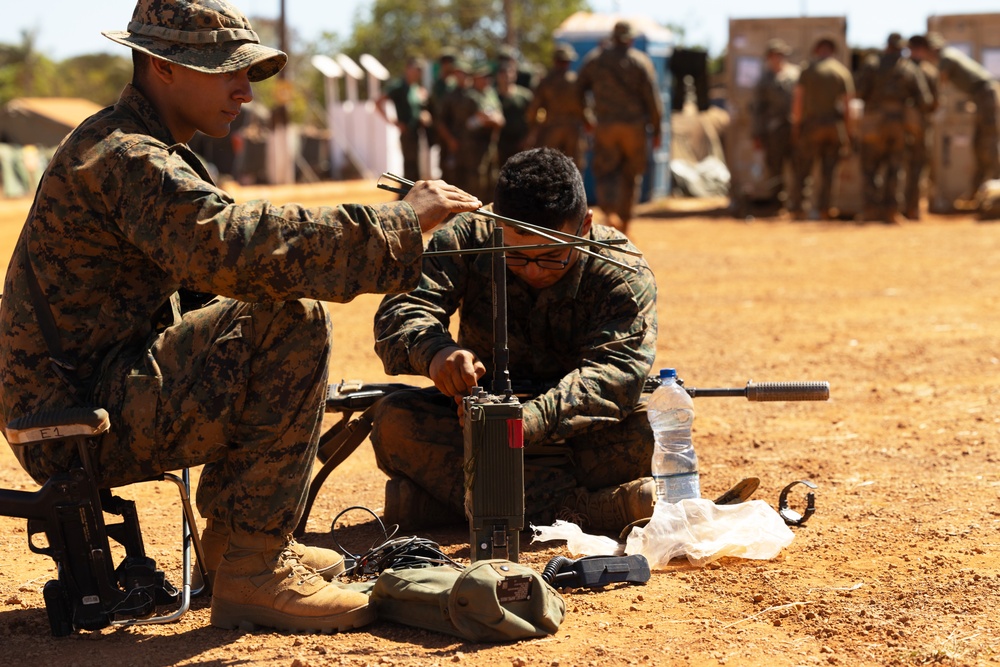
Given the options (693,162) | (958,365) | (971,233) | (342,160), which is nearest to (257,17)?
(342,160)

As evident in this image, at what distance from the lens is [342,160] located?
33.7m

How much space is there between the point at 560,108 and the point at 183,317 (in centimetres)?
1427

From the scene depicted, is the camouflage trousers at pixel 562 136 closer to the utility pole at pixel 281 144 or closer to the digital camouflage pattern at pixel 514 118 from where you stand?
the digital camouflage pattern at pixel 514 118

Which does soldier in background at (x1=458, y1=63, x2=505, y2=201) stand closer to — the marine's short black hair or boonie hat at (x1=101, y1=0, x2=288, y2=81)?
the marine's short black hair

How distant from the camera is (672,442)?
504cm

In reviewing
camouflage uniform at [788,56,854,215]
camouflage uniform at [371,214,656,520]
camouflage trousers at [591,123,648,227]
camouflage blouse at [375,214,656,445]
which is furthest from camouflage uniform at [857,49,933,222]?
camouflage uniform at [371,214,656,520]

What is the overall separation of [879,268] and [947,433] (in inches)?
295

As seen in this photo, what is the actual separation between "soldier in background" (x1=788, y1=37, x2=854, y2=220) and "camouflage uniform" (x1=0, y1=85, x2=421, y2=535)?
1564 cm

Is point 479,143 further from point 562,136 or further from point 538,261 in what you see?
point 538,261

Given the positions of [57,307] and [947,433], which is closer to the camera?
[57,307]

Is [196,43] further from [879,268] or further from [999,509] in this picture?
[879,268]

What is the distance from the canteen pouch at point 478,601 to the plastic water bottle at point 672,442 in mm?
1107

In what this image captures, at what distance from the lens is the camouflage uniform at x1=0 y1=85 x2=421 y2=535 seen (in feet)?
11.3

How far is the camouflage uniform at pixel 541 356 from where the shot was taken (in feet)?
15.9
